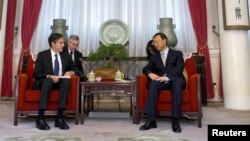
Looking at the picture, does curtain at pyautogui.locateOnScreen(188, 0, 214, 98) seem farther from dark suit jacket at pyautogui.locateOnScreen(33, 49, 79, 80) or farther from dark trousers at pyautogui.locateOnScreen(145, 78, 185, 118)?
dark suit jacket at pyautogui.locateOnScreen(33, 49, 79, 80)

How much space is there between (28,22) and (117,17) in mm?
1612

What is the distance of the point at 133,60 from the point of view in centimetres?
456

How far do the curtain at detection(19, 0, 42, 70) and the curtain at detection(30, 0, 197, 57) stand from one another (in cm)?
10

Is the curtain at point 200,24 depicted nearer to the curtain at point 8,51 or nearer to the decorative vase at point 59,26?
the decorative vase at point 59,26

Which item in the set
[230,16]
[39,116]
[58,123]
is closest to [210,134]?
[58,123]

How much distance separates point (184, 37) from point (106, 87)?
2.37 metres

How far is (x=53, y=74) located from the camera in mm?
2947

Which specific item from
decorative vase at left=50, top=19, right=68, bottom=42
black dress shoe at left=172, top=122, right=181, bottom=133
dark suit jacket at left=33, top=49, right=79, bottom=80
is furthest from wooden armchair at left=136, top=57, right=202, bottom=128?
decorative vase at left=50, top=19, right=68, bottom=42

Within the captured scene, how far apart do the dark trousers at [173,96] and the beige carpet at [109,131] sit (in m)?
0.19

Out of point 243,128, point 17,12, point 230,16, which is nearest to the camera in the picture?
point 243,128

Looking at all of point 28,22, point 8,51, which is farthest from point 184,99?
point 8,51

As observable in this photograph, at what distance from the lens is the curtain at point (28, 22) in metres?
4.72

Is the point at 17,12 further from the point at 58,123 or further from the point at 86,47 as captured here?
the point at 58,123

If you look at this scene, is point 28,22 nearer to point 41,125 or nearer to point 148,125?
point 41,125
